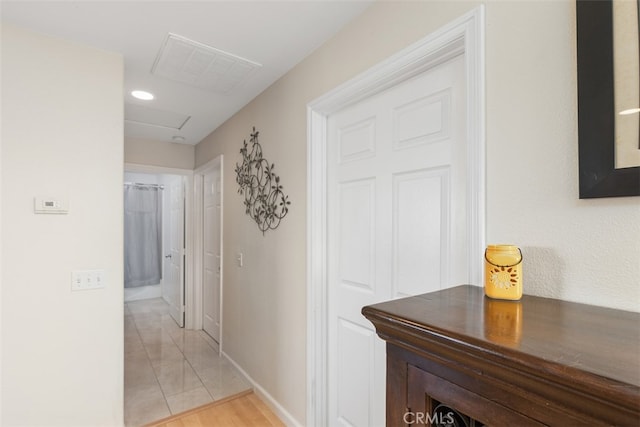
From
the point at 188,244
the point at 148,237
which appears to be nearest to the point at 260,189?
the point at 188,244

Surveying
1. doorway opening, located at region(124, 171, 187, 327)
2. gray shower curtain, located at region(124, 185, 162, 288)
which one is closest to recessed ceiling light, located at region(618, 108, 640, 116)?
doorway opening, located at region(124, 171, 187, 327)

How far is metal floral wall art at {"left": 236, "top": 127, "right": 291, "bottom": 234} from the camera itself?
7.13 feet

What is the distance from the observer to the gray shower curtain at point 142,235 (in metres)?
5.28

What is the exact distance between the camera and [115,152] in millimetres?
1848

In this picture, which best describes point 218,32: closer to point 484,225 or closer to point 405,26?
point 405,26

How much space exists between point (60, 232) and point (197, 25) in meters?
1.31

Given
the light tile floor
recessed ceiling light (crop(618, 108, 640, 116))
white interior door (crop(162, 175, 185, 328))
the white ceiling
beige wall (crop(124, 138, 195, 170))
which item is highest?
the white ceiling

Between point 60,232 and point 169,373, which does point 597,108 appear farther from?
point 169,373

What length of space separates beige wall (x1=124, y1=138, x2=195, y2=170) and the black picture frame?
151 inches

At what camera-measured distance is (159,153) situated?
145 inches

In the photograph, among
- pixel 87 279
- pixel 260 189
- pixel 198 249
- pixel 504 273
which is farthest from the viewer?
pixel 198 249

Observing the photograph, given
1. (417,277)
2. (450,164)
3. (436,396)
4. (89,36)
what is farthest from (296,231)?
(89,36)

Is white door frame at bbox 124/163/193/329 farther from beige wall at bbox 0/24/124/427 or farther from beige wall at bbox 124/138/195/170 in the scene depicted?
beige wall at bbox 0/24/124/427

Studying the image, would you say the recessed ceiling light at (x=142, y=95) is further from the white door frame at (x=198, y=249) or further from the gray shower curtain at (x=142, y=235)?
the gray shower curtain at (x=142, y=235)
